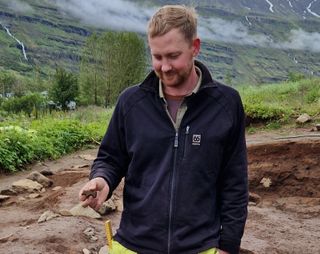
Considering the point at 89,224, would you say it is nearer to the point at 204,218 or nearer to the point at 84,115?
the point at 204,218

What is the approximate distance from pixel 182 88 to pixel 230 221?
0.69 metres

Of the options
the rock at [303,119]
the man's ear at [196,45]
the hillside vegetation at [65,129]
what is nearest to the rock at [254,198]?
the rock at [303,119]

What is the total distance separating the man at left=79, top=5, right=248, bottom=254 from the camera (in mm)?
2662

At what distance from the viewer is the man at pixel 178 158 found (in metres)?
2.66

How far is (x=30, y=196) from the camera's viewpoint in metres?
8.39

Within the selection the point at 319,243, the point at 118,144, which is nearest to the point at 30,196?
the point at 319,243

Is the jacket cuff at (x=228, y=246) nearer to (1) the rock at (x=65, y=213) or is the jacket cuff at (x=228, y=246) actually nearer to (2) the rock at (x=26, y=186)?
(1) the rock at (x=65, y=213)

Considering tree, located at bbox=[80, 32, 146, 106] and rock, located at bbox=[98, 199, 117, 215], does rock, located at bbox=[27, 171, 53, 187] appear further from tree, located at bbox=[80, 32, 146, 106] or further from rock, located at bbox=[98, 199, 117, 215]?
tree, located at bbox=[80, 32, 146, 106]

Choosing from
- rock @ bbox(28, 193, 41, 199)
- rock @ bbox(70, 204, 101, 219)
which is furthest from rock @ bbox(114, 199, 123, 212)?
rock @ bbox(28, 193, 41, 199)

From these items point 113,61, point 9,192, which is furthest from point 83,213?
point 113,61

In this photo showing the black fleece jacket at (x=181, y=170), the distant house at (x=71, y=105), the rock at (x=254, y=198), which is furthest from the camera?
the distant house at (x=71, y=105)

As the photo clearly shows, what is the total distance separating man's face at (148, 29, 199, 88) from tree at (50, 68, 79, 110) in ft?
121

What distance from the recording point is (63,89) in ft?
133

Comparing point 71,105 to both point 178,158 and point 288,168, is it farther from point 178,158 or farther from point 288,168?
point 178,158
